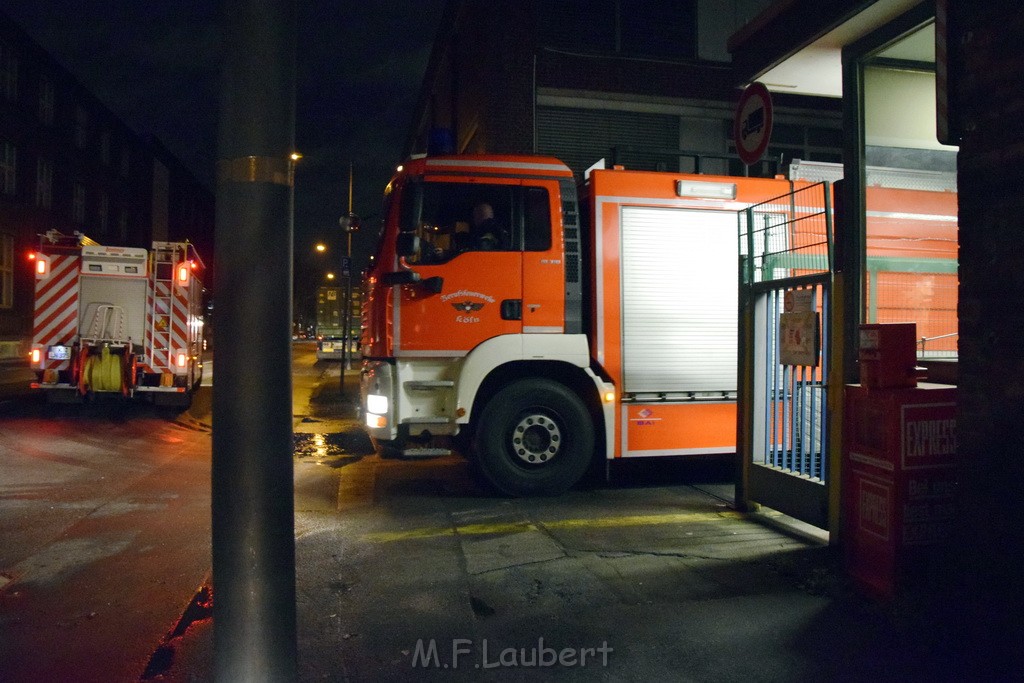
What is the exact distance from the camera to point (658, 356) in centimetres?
740

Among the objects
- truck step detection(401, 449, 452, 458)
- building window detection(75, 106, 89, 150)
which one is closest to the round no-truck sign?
truck step detection(401, 449, 452, 458)

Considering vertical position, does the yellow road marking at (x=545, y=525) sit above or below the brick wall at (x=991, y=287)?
below

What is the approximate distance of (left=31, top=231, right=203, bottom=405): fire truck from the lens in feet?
41.9

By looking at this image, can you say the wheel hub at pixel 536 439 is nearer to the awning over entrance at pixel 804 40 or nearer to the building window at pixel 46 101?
the awning over entrance at pixel 804 40

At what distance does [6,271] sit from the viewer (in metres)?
30.7

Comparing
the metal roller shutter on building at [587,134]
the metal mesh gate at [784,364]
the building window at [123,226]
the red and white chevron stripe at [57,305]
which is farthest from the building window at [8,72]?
the metal mesh gate at [784,364]

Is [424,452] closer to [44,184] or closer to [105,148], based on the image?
[44,184]

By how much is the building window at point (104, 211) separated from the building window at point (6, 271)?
32.9ft

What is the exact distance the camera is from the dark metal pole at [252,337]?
2.15 metres

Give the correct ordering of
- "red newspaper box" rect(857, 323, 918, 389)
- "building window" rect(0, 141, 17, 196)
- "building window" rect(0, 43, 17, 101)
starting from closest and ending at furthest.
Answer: "red newspaper box" rect(857, 323, 918, 389) → "building window" rect(0, 43, 17, 101) → "building window" rect(0, 141, 17, 196)

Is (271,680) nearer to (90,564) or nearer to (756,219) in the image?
(90,564)

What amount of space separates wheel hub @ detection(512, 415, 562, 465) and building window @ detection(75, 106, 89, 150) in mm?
38426

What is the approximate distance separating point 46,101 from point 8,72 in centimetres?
385

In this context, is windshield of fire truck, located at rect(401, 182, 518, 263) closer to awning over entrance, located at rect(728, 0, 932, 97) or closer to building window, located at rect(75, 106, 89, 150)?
awning over entrance, located at rect(728, 0, 932, 97)
